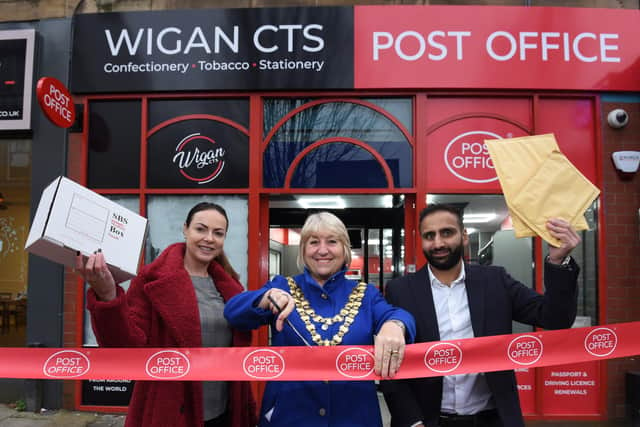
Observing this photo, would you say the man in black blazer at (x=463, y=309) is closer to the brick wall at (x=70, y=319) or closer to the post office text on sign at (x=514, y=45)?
the post office text on sign at (x=514, y=45)

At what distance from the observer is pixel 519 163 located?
7.67ft

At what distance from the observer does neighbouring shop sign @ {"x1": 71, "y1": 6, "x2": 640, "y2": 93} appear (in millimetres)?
5668

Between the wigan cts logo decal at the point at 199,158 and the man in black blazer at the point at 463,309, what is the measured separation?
3806 mm

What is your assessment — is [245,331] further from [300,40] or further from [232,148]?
[300,40]

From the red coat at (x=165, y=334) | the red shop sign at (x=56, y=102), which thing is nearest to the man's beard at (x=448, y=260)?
the red coat at (x=165, y=334)

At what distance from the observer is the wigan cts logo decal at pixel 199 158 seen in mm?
5852

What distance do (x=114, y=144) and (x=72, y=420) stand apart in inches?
131

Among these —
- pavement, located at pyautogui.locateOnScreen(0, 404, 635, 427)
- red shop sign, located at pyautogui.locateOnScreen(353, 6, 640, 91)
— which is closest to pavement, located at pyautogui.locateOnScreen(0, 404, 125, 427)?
pavement, located at pyautogui.locateOnScreen(0, 404, 635, 427)

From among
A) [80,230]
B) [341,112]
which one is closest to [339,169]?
[341,112]

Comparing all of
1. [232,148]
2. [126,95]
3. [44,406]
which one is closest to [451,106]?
[232,148]

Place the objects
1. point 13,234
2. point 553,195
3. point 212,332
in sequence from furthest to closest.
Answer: point 13,234
point 212,332
point 553,195

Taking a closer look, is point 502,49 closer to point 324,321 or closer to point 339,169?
point 339,169

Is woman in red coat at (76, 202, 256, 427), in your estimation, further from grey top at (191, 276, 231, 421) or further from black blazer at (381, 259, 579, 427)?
black blazer at (381, 259, 579, 427)

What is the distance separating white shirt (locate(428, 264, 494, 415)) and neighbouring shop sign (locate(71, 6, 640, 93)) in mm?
3725
